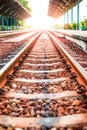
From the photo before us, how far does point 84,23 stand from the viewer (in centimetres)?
2616

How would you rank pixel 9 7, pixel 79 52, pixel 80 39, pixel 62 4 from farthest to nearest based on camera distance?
1. pixel 62 4
2. pixel 9 7
3. pixel 80 39
4. pixel 79 52

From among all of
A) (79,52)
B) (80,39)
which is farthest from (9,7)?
(79,52)

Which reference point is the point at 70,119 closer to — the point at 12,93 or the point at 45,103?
the point at 45,103

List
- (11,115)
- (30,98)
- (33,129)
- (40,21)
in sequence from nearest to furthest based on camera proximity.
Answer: (33,129)
(11,115)
(30,98)
(40,21)

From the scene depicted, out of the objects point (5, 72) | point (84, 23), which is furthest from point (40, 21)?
point (5, 72)

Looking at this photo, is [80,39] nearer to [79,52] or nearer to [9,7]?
[79,52]

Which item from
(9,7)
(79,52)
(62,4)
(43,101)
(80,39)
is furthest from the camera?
(62,4)

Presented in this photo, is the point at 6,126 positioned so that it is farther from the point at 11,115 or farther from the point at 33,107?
the point at 33,107

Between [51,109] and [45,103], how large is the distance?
258 millimetres

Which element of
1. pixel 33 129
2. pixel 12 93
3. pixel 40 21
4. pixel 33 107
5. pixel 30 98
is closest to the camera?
pixel 33 129

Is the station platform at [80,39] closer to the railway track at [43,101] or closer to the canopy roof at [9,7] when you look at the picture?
the railway track at [43,101]

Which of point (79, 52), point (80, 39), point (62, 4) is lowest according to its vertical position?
point (79, 52)

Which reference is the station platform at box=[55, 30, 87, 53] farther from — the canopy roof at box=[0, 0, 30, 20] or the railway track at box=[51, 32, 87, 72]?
the canopy roof at box=[0, 0, 30, 20]

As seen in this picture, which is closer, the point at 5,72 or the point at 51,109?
the point at 51,109
